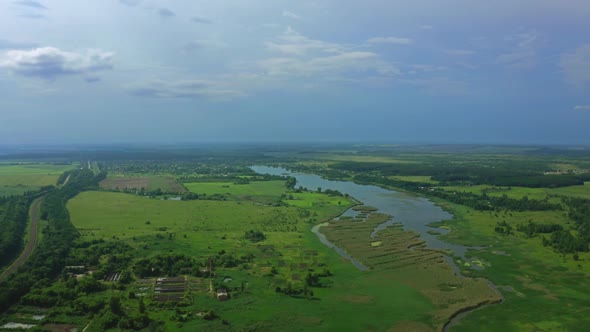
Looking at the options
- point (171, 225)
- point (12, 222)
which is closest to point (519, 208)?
point (171, 225)

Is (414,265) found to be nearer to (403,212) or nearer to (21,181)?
(403,212)

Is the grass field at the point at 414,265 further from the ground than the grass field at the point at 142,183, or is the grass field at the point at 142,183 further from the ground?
the grass field at the point at 142,183

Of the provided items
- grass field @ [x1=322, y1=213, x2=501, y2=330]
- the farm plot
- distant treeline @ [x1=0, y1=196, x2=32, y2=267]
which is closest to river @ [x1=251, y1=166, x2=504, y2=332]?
grass field @ [x1=322, y1=213, x2=501, y2=330]

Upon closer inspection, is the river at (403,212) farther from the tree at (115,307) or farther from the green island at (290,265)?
the tree at (115,307)

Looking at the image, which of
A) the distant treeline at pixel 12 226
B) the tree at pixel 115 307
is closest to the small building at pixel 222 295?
the tree at pixel 115 307

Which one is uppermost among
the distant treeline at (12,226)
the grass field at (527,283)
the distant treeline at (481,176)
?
the distant treeline at (481,176)

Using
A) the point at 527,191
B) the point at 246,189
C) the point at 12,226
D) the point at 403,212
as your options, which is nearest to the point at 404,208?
the point at 403,212
